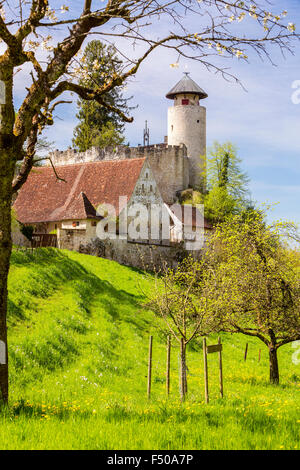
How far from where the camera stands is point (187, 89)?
221ft

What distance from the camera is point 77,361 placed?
739 inches

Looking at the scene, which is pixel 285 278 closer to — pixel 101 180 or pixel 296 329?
pixel 296 329

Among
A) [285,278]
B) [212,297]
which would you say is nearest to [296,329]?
[285,278]

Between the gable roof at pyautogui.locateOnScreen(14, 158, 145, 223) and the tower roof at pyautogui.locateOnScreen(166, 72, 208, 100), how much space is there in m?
24.1

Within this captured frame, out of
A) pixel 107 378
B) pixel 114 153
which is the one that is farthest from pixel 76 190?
pixel 107 378

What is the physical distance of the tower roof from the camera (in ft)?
221

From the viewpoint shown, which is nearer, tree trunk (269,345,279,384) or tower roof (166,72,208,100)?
tree trunk (269,345,279,384)

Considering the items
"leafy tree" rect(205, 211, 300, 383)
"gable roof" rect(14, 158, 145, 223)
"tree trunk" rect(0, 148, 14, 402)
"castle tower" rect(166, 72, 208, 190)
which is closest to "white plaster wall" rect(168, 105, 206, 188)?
"castle tower" rect(166, 72, 208, 190)

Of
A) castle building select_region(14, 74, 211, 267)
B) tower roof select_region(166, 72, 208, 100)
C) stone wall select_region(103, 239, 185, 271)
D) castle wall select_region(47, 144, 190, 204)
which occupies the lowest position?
stone wall select_region(103, 239, 185, 271)

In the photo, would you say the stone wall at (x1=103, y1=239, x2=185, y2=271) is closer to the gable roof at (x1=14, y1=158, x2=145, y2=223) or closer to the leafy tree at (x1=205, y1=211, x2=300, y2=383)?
the gable roof at (x1=14, y1=158, x2=145, y2=223)

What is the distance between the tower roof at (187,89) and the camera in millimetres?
67312

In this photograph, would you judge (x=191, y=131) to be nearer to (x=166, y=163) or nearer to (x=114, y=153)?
(x=166, y=163)

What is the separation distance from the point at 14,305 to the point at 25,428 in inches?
574

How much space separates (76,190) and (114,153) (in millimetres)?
14202
